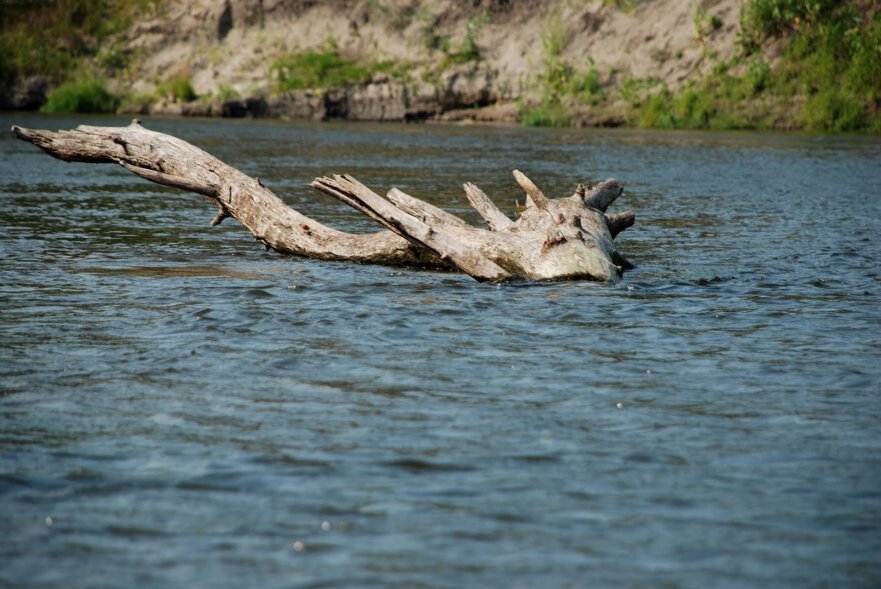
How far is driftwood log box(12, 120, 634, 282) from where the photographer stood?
994cm

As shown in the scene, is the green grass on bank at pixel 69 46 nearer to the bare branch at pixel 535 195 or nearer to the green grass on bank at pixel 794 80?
the green grass on bank at pixel 794 80

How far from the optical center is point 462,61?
50.2m

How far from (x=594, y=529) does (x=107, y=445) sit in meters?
2.36

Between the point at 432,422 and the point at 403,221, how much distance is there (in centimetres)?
457

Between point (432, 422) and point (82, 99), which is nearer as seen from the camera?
point (432, 422)

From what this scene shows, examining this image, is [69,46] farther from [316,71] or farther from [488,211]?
[488,211]

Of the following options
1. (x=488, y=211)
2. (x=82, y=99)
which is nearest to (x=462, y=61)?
(x=82, y=99)

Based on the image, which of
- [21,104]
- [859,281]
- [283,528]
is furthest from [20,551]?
[21,104]

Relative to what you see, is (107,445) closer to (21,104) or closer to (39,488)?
(39,488)

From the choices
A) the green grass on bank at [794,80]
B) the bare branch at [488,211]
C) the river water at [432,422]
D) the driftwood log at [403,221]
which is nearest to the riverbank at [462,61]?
the green grass on bank at [794,80]

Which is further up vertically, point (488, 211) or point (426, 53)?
point (426, 53)

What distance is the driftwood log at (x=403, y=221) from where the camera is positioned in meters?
9.94

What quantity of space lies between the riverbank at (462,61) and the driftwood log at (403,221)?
101 feet

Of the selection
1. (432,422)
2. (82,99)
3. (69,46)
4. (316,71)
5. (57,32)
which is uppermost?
(57,32)
